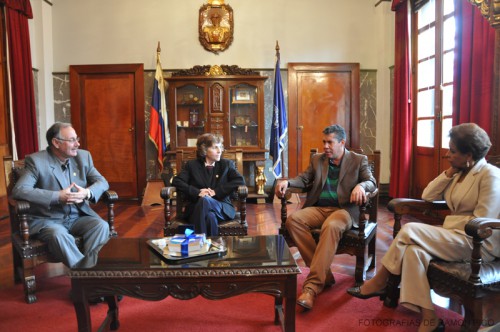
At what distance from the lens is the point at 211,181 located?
3.24 metres

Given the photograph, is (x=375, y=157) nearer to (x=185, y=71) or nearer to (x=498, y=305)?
(x=498, y=305)

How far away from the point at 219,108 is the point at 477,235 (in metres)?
4.43

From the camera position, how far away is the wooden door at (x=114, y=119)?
6.12 m

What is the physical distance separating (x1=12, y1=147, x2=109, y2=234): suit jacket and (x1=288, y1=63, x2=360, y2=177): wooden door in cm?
377

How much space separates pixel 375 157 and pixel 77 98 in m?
4.70

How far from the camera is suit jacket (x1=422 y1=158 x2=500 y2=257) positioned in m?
2.12

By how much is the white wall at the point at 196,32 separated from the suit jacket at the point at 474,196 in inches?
150

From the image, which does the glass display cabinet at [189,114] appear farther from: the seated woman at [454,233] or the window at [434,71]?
the seated woman at [454,233]

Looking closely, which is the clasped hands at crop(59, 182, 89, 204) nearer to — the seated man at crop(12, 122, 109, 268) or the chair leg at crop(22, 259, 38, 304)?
the seated man at crop(12, 122, 109, 268)

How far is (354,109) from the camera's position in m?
6.22

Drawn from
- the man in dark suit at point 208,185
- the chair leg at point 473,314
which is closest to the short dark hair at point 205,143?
the man in dark suit at point 208,185

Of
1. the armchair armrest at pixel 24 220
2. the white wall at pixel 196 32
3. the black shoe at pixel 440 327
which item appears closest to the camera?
the black shoe at pixel 440 327

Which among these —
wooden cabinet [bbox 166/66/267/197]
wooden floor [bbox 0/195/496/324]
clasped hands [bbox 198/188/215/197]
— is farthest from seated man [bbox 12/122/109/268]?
wooden cabinet [bbox 166/66/267/197]

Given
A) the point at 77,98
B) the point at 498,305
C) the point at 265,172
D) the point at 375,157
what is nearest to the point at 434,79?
the point at 375,157
